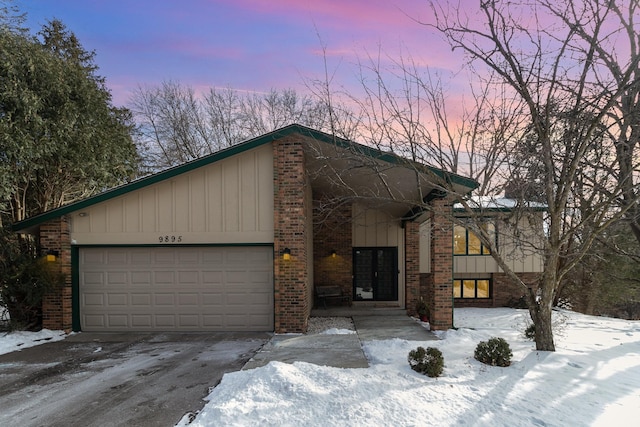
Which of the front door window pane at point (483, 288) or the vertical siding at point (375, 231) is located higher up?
the vertical siding at point (375, 231)

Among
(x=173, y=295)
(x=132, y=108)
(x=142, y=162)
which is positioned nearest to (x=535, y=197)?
(x=173, y=295)

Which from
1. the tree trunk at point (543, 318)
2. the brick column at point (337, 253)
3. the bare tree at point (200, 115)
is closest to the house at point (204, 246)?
the tree trunk at point (543, 318)

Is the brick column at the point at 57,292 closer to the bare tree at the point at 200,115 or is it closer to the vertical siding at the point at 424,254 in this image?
the vertical siding at the point at 424,254

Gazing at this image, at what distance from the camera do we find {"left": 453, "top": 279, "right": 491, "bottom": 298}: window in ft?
51.8

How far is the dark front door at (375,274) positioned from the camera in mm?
14125

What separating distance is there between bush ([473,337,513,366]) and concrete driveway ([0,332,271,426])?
407 centimetres

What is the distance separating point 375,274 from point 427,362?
8.22 m

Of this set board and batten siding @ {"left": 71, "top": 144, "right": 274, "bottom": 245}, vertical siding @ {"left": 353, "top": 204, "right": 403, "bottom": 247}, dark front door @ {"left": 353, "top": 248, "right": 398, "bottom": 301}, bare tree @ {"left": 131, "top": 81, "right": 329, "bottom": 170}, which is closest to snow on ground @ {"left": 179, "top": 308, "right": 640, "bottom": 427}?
board and batten siding @ {"left": 71, "top": 144, "right": 274, "bottom": 245}

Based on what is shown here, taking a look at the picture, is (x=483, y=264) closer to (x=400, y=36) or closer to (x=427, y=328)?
(x=427, y=328)

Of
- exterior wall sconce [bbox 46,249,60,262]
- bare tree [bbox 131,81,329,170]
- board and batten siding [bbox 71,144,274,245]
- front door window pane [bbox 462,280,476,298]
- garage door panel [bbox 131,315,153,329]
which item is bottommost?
front door window pane [bbox 462,280,476,298]

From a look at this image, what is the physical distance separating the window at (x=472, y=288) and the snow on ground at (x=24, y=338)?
1324 centimetres

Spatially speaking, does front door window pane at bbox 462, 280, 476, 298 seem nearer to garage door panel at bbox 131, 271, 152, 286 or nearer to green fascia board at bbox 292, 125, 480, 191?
green fascia board at bbox 292, 125, 480, 191

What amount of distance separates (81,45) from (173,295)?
49.3ft

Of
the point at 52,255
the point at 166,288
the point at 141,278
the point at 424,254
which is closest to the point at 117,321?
the point at 141,278
